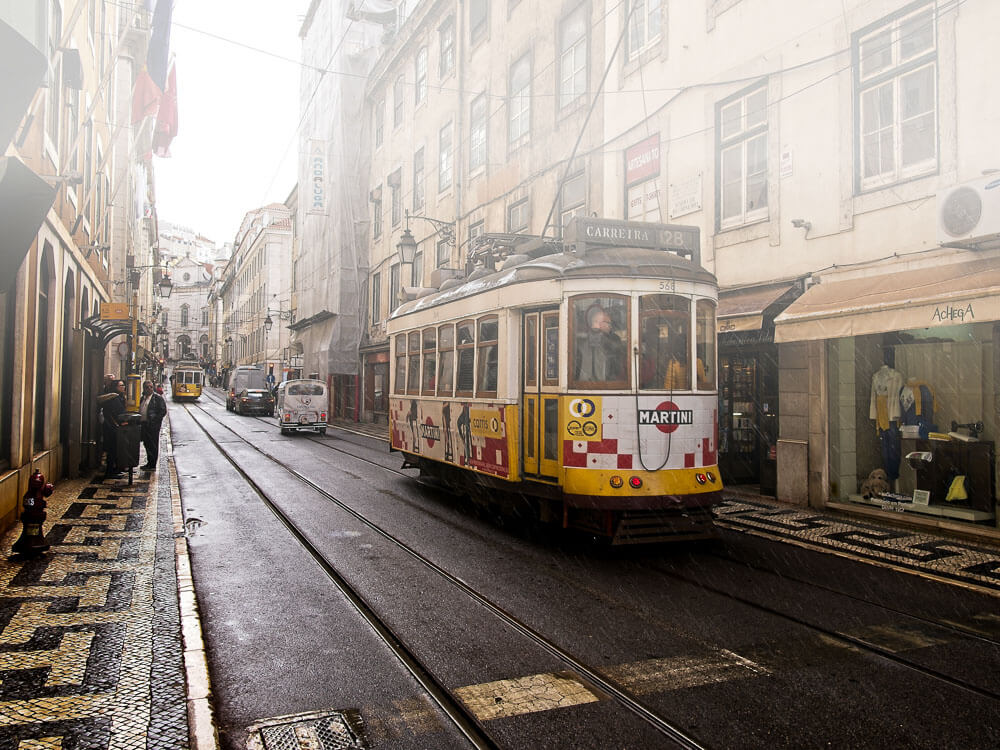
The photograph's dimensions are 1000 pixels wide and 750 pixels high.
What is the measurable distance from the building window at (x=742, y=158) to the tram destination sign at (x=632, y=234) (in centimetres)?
320

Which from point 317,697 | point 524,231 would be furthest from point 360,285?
point 317,697

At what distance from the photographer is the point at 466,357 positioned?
9531mm

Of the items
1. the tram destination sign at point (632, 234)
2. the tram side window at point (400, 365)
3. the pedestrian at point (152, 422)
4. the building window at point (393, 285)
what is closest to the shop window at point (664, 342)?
the tram destination sign at point (632, 234)

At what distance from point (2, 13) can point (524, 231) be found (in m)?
15.3

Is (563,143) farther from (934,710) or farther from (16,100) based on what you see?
(934,710)

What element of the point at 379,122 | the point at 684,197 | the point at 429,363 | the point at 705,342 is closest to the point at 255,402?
the point at 379,122

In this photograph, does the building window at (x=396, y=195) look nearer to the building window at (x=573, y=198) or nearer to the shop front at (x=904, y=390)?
the building window at (x=573, y=198)

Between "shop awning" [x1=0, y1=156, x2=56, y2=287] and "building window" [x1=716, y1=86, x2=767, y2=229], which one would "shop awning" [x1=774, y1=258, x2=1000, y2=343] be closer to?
"building window" [x1=716, y1=86, x2=767, y2=229]

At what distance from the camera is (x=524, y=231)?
19.4 meters

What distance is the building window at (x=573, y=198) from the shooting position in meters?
16.6

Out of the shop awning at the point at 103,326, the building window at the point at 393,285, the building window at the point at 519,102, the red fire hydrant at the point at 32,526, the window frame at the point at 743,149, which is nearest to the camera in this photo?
the red fire hydrant at the point at 32,526

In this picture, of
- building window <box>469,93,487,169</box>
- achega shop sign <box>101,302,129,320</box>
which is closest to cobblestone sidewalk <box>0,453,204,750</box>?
achega shop sign <box>101,302,129,320</box>

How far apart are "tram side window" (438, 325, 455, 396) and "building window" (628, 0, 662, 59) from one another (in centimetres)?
781

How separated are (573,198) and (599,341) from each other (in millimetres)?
10226
